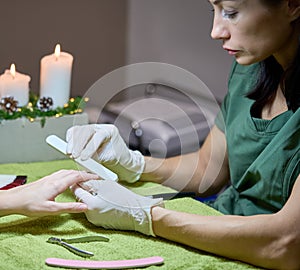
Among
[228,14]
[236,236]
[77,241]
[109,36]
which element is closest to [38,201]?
[77,241]

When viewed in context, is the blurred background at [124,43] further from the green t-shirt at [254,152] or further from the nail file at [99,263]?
the nail file at [99,263]

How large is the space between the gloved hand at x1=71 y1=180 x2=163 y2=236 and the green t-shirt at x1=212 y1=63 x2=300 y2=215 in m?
0.23

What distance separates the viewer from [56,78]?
1.64 meters

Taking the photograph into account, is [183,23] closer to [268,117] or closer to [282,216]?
[268,117]

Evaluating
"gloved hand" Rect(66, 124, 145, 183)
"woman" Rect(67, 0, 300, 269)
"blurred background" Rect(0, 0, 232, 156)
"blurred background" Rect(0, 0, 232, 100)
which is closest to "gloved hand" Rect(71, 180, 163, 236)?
"woman" Rect(67, 0, 300, 269)

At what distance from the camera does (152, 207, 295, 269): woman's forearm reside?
1121 mm

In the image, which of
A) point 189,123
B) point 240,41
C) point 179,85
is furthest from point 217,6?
point 179,85

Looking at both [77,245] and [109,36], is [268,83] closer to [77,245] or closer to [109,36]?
[77,245]

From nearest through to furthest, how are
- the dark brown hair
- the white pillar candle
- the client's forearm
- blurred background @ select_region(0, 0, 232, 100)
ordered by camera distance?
the dark brown hair
the client's forearm
the white pillar candle
blurred background @ select_region(0, 0, 232, 100)

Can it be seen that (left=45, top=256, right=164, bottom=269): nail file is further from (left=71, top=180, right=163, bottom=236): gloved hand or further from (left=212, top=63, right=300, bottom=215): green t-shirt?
(left=212, top=63, right=300, bottom=215): green t-shirt

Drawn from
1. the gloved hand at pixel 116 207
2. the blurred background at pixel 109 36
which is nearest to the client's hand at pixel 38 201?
the gloved hand at pixel 116 207

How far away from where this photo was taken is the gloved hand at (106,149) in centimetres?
138

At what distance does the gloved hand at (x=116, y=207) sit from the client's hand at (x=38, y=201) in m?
0.03

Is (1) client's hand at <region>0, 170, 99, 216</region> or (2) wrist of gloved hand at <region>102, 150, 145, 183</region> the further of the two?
(2) wrist of gloved hand at <region>102, 150, 145, 183</region>
